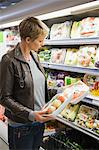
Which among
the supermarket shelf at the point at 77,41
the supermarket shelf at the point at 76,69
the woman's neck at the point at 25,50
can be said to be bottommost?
the supermarket shelf at the point at 76,69

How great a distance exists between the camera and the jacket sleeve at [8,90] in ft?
6.08

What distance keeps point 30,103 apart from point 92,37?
0.95 meters

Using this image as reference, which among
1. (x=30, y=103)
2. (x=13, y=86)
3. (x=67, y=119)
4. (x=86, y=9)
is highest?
(x=86, y=9)

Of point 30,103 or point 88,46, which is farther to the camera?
point 88,46

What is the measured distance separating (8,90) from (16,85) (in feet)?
0.24

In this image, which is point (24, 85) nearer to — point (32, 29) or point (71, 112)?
point (32, 29)

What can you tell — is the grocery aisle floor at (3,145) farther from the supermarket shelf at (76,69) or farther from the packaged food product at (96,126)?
the packaged food product at (96,126)

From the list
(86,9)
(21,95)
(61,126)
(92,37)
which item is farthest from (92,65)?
(61,126)

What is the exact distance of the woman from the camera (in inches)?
73.8

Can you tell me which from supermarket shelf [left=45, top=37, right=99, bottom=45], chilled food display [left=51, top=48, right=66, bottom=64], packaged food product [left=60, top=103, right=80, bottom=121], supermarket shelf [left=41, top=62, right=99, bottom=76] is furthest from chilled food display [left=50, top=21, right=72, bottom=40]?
packaged food product [left=60, top=103, right=80, bottom=121]

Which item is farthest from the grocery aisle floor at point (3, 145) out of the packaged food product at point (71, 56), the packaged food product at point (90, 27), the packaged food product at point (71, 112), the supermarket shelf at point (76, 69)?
the packaged food product at point (90, 27)

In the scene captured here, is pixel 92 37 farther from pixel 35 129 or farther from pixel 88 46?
pixel 35 129

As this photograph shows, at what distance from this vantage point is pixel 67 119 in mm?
3059

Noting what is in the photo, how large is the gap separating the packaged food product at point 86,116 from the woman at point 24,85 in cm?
84
